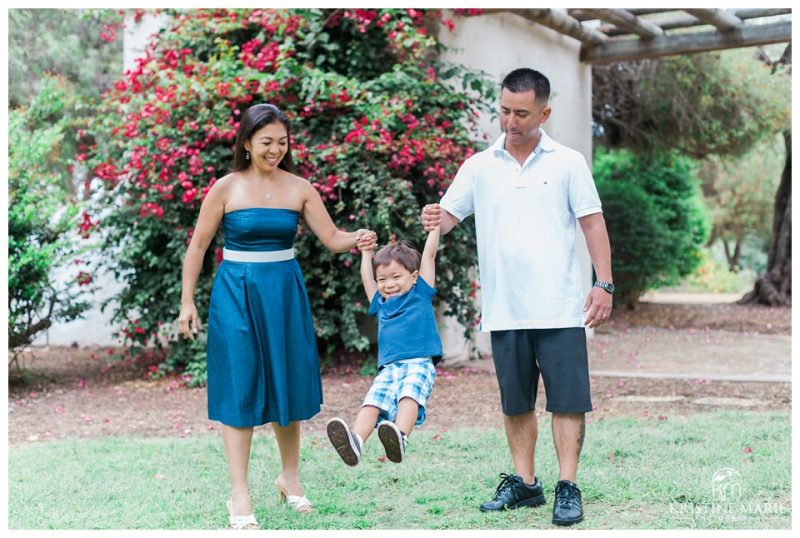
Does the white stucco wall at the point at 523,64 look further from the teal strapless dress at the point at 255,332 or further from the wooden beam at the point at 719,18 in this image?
Answer: the teal strapless dress at the point at 255,332

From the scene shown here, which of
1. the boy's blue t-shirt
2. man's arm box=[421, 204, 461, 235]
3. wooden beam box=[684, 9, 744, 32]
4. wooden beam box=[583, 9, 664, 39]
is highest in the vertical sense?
wooden beam box=[583, 9, 664, 39]

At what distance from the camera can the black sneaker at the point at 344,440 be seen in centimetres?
366

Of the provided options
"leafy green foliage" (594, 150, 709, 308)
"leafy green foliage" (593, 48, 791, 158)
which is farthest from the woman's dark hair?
"leafy green foliage" (594, 150, 709, 308)

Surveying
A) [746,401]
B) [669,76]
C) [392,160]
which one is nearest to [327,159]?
[392,160]

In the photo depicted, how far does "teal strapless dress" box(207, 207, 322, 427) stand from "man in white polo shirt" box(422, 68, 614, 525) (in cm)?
85

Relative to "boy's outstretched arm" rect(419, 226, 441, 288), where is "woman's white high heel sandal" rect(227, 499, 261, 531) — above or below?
below

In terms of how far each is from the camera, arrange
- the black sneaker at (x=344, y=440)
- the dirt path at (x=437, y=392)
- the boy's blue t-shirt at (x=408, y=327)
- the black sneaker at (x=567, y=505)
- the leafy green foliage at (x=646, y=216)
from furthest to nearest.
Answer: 1. the leafy green foliage at (x=646, y=216)
2. the dirt path at (x=437, y=392)
3. the boy's blue t-shirt at (x=408, y=327)
4. the black sneaker at (x=567, y=505)
5. the black sneaker at (x=344, y=440)

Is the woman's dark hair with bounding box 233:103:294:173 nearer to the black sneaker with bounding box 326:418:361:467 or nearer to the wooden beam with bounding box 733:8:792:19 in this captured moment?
the black sneaker with bounding box 326:418:361:467

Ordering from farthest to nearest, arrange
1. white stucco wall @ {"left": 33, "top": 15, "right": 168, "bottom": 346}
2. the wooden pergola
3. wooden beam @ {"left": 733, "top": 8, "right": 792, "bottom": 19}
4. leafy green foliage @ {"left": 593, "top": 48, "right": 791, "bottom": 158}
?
leafy green foliage @ {"left": 593, "top": 48, "right": 791, "bottom": 158} < white stucco wall @ {"left": 33, "top": 15, "right": 168, "bottom": 346} < wooden beam @ {"left": 733, "top": 8, "right": 792, "bottom": 19} < the wooden pergola

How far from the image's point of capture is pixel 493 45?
9648 mm

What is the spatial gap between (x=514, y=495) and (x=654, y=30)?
26.5ft

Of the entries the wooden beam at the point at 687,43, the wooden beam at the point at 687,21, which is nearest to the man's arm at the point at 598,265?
the wooden beam at the point at 687,21

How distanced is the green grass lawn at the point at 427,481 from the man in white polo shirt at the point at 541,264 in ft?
1.16

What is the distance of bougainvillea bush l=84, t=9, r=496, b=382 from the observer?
7555 millimetres
